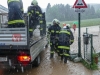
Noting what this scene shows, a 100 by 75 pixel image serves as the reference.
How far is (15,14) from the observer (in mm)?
7957

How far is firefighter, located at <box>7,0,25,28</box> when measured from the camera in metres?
7.86

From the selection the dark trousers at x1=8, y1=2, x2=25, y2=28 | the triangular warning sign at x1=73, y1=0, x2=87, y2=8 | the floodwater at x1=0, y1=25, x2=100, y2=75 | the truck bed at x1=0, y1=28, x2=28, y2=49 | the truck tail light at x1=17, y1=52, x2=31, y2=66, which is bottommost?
the floodwater at x1=0, y1=25, x2=100, y2=75

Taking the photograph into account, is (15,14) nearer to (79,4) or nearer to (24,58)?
(24,58)

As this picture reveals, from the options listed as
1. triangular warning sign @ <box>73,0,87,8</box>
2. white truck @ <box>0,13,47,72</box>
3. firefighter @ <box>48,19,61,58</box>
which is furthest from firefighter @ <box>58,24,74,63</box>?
white truck @ <box>0,13,47,72</box>

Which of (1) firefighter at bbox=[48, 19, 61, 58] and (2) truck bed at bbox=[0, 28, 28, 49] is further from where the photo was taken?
(1) firefighter at bbox=[48, 19, 61, 58]

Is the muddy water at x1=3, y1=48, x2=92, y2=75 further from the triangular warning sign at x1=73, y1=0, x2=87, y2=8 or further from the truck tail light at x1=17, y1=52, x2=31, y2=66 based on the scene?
the triangular warning sign at x1=73, y1=0, x2=87, y2=8

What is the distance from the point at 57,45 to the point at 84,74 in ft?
9.42

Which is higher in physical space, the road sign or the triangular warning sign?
the triangular warning sign

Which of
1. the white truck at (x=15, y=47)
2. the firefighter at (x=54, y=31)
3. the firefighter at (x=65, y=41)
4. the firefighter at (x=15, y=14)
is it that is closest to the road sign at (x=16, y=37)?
the white truck at (x=15, y=47)

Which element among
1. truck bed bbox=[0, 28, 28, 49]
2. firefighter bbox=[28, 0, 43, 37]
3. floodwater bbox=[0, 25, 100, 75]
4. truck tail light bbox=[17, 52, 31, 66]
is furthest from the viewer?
firefighter bbox=[28, 0, 43, 37]

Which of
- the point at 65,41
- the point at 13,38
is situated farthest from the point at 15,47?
the point at 65,41

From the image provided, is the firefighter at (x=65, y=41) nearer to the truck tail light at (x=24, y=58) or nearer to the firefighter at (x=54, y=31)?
the firefighter at (x=54, y=31)

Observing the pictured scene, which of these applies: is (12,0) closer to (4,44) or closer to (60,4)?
(4,44)

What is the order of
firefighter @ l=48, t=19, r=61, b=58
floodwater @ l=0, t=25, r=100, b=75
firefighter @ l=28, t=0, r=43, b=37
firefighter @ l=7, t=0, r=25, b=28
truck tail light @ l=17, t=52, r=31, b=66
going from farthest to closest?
firefighter @ l=28, t=0, r=43, b=37, firefighter @ l=48, t=19, r=61, b=58, floodwater @ l=0, t=25, r=100, b=75, firefighter @ l=7, t=0, r=25, b=28, truck tail light @ l=17, t=52, r=31, b=66
